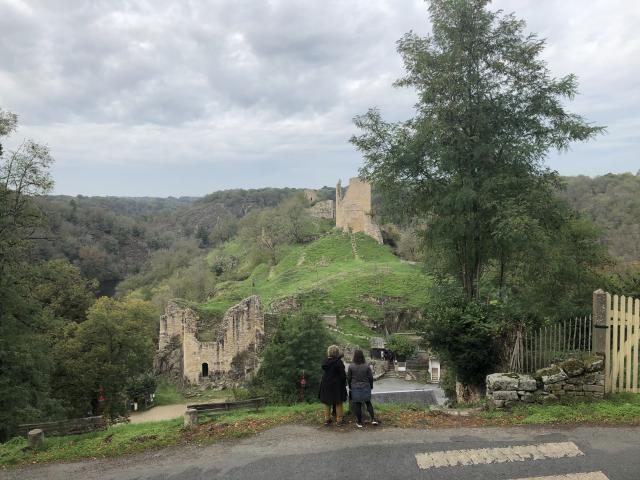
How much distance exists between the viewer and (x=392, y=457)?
21.4 ft

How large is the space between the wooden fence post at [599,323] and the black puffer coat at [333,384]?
4.39m

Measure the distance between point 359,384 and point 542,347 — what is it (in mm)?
3607

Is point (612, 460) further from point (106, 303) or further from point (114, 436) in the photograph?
point (106, 303)

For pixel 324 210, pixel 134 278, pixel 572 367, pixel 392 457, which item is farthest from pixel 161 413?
pixel 324 210

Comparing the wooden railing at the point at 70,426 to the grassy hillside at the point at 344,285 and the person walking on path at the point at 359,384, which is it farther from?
the grassy hillside at the point at 344,285

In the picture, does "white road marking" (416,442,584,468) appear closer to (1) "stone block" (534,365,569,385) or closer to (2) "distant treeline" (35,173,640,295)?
(1) "stone block" (534,365,569,385)

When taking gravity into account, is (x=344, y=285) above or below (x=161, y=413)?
above

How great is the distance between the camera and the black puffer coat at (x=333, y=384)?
768 cm

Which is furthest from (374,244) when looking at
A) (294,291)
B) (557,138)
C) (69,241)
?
(69,241)

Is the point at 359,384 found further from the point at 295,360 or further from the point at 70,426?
the point at 295,360

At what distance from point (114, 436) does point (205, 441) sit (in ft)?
6.59

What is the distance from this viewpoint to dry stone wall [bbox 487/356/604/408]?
8.01 meters

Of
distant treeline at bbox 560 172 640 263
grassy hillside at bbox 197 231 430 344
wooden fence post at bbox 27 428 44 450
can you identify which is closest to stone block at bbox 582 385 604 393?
wooden fence post at bbox 27 428 44 450

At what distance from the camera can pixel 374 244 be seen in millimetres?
49000
